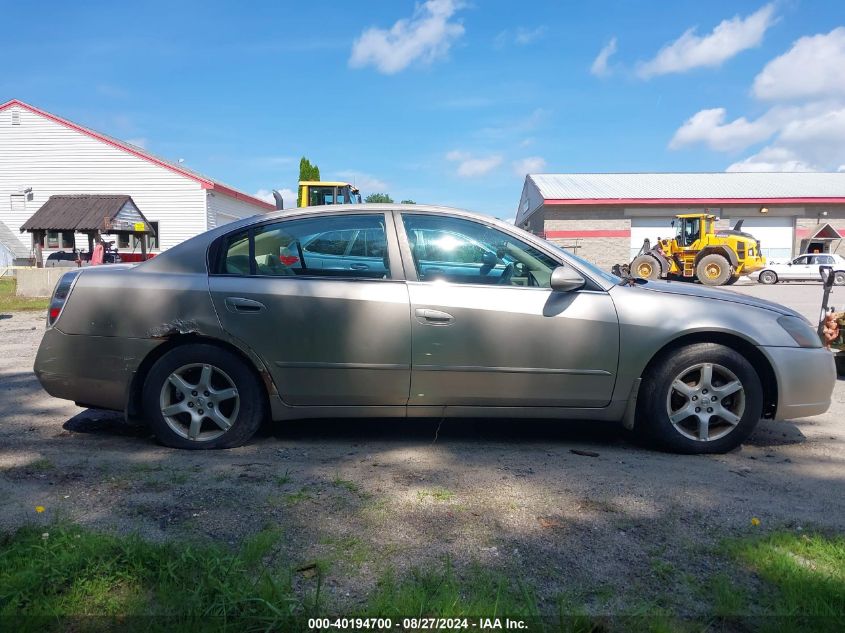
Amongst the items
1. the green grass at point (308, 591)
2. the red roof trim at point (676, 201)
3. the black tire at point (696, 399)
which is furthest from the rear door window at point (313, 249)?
the red roof trim at point (676, 201)

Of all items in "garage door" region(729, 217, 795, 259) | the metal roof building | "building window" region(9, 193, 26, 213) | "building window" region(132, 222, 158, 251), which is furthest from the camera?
Result: "garage door" region(729, 217, 795, 259)

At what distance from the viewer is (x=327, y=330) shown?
12.7 ft

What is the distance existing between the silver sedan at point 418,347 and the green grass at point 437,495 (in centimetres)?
75

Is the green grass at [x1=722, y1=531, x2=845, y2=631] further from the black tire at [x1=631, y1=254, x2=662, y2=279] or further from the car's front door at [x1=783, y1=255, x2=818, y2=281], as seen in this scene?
the car's front door at [x1=783, y1=255, x2=818, y2=281]

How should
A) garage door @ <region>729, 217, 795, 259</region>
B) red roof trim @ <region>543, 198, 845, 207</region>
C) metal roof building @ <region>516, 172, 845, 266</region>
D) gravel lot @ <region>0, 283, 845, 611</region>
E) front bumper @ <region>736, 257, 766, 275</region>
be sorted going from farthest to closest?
garage door @ <region>729, 217, 795, 259</region> < metal roof building @ <region>516, 172, 845, 266</region> < red roof trim @ <region>543, 198, 845, 207</region> < front bumper @ <region>736, 257, 766, 275</region> < gravel lot @ <region>0, 283, 845, 611</region>

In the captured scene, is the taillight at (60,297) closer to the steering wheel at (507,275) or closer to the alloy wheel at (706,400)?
the steering wheel at (507,275)

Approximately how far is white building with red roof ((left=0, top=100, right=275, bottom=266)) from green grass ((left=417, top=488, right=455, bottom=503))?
2772 cm

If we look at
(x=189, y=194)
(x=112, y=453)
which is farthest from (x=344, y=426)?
(x=189, y=194)

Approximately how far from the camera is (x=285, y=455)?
12.6 feet

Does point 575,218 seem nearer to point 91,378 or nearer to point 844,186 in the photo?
point 844,186

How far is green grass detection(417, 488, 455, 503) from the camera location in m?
3.13

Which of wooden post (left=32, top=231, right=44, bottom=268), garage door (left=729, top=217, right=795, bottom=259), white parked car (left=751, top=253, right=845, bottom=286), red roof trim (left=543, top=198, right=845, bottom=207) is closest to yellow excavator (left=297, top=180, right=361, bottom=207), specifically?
wooden post (left=32, top=231, right=44, bottom=268)

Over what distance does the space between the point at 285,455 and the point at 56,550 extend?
59.7 inches

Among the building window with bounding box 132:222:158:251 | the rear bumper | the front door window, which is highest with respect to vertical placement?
the building window with bounding box 132:222:158:251
